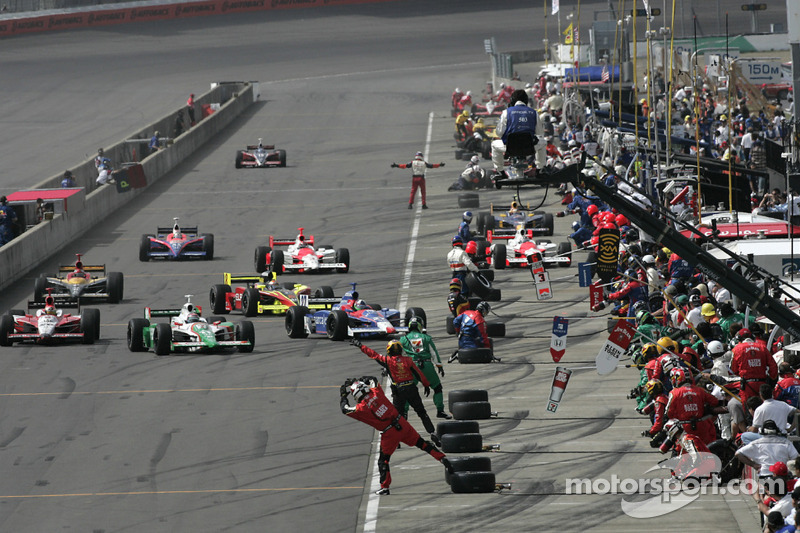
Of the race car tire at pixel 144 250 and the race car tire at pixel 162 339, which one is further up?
the race car tire at pixel 144 250

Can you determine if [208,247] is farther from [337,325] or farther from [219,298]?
[337,325]

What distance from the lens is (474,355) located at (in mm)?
24094

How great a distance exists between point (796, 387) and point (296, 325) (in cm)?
1206

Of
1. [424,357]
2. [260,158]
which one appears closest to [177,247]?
[424,357]

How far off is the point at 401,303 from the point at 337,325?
13.1 feet

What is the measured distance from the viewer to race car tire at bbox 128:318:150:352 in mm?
25547

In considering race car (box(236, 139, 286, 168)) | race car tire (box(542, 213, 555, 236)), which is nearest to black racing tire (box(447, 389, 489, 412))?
race car tire (box(542, 213, 555, 236))

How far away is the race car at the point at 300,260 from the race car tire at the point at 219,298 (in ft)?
13.3

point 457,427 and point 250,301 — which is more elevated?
point 250,301

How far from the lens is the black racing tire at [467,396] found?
20.8 meters

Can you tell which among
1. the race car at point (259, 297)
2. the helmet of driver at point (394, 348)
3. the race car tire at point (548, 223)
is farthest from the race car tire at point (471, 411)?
the race car tire at point (548, 223)

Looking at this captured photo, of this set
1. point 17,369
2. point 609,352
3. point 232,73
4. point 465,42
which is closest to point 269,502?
point 609,352

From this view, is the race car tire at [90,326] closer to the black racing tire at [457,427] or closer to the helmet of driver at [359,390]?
the black racing tire at [457,427]

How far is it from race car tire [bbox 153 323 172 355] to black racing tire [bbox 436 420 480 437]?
24.6 ft
